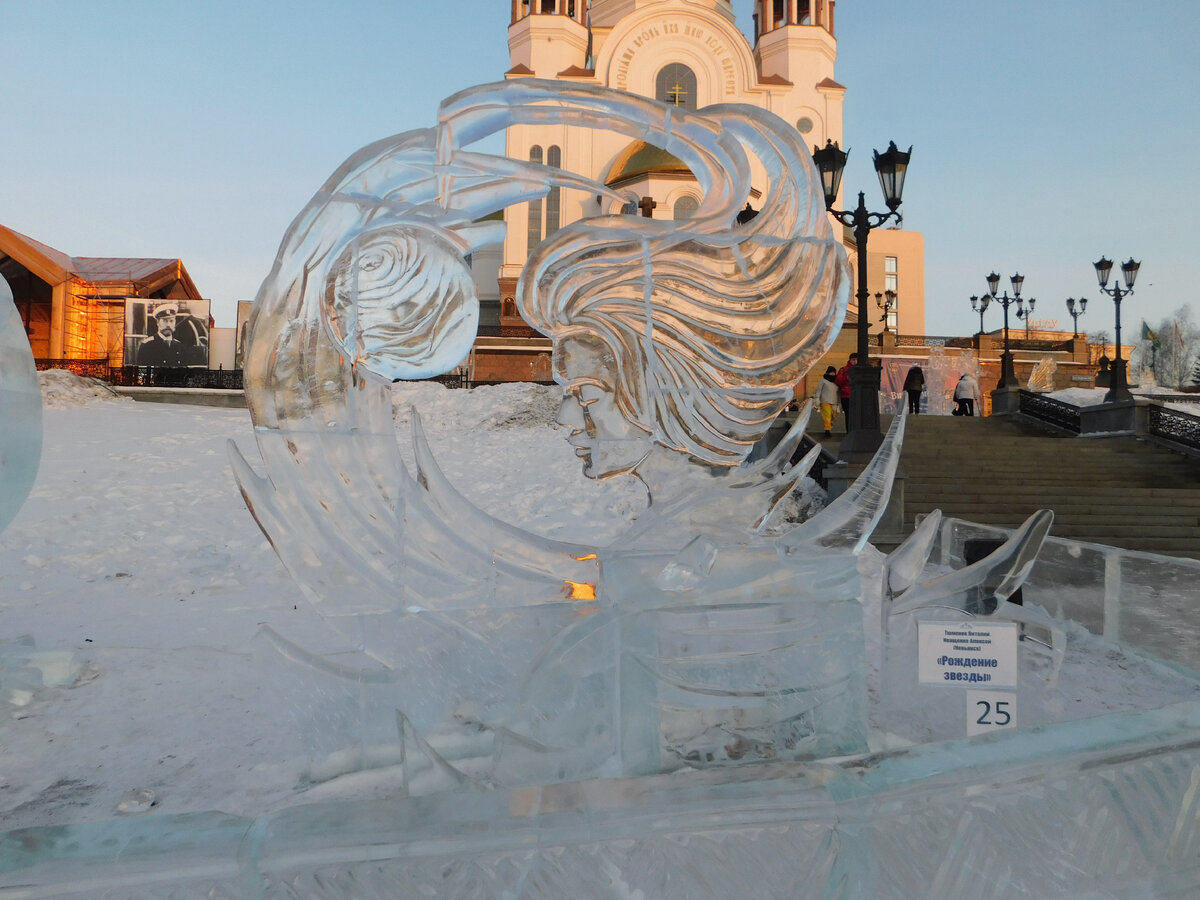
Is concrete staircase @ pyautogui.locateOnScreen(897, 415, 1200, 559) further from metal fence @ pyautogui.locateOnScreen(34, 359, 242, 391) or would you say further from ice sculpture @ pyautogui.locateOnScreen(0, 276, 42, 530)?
metal fence @ pyautogui.locateOnScreen(34, 359, 242, 391)

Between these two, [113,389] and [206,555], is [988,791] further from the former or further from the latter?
[113,389]

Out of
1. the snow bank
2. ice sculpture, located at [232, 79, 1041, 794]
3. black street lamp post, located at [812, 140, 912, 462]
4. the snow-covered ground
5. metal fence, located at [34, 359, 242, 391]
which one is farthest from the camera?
metal fence, located at [34, 359, 242, 391]

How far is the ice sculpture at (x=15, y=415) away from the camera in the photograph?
14.2ft

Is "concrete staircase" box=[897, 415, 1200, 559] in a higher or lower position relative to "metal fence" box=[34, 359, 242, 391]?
lower

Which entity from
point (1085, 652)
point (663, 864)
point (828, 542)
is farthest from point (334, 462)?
point (1085, 652)

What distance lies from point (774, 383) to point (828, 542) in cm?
78

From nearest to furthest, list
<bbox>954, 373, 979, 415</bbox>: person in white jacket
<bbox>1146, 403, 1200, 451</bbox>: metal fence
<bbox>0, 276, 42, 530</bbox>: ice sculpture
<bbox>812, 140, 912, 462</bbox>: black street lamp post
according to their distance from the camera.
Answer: <bbox>0, 276, 42, 530</bbox>: ice sculpture, <bbox>812, 140, 912, 462</bbox>: black street lamp post, <bbox>1146, 403, 1200, 451</bbox>: metal fence, <bbox>954, 373, 979, 415</bbox>: person in white jacket

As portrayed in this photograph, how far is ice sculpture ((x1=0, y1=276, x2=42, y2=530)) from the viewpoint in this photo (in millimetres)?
4320

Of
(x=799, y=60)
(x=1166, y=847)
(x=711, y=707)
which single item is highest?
(x=799, y=60)

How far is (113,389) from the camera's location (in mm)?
17906

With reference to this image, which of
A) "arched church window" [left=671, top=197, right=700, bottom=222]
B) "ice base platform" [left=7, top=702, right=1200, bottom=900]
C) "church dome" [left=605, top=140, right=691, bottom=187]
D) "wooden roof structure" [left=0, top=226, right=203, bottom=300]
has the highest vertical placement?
"church dome" [left=605, top=140, right=691, bottom=187]

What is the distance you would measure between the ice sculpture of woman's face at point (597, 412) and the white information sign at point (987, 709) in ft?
5.98

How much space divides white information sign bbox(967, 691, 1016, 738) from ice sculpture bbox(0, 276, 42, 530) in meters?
4.89

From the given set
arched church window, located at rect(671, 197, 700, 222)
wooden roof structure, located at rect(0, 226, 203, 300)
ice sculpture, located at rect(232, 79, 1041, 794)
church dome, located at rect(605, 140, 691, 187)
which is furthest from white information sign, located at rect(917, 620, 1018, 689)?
arched church window, located at rect(671, 197, 700, 222)
